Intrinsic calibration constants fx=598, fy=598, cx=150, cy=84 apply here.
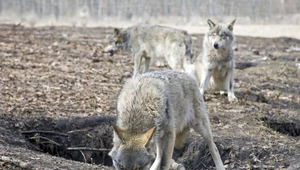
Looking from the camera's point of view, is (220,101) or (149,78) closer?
(149,78)

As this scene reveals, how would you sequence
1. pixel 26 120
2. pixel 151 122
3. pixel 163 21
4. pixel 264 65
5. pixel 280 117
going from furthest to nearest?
pixel 163 21 → pixel 264 65 → pixel 280 117 → pixel 26 120 → pixel 151 122

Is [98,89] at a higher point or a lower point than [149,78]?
lower

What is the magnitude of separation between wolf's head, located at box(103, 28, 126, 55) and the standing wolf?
26.3 ft

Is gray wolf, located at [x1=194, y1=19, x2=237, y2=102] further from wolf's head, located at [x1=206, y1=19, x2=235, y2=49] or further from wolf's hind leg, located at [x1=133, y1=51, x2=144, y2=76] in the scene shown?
wolf's hind leg, located at [x1=133, y1=51, x2=144, y2=76]

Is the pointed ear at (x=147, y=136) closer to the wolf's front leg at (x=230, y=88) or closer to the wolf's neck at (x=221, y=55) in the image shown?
the wolf's front leg at (x=230, y=88)

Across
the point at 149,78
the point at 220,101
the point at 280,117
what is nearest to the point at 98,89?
the point at 220,101

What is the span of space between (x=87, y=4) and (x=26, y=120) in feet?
61.3

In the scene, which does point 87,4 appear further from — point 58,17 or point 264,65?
point 264,65

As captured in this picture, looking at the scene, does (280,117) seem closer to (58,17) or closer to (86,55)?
(86,55)

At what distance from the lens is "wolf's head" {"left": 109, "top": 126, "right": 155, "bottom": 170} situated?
6387 millimetres

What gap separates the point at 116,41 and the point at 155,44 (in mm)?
1731

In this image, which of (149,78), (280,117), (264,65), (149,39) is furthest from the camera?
(264,65)

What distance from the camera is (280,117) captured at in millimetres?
10609

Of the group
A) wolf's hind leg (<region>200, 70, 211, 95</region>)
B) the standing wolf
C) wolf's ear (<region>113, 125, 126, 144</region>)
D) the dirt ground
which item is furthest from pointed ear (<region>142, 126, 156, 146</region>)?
wolf's hind leg (<region>200, 70, 211, 95</region>)
